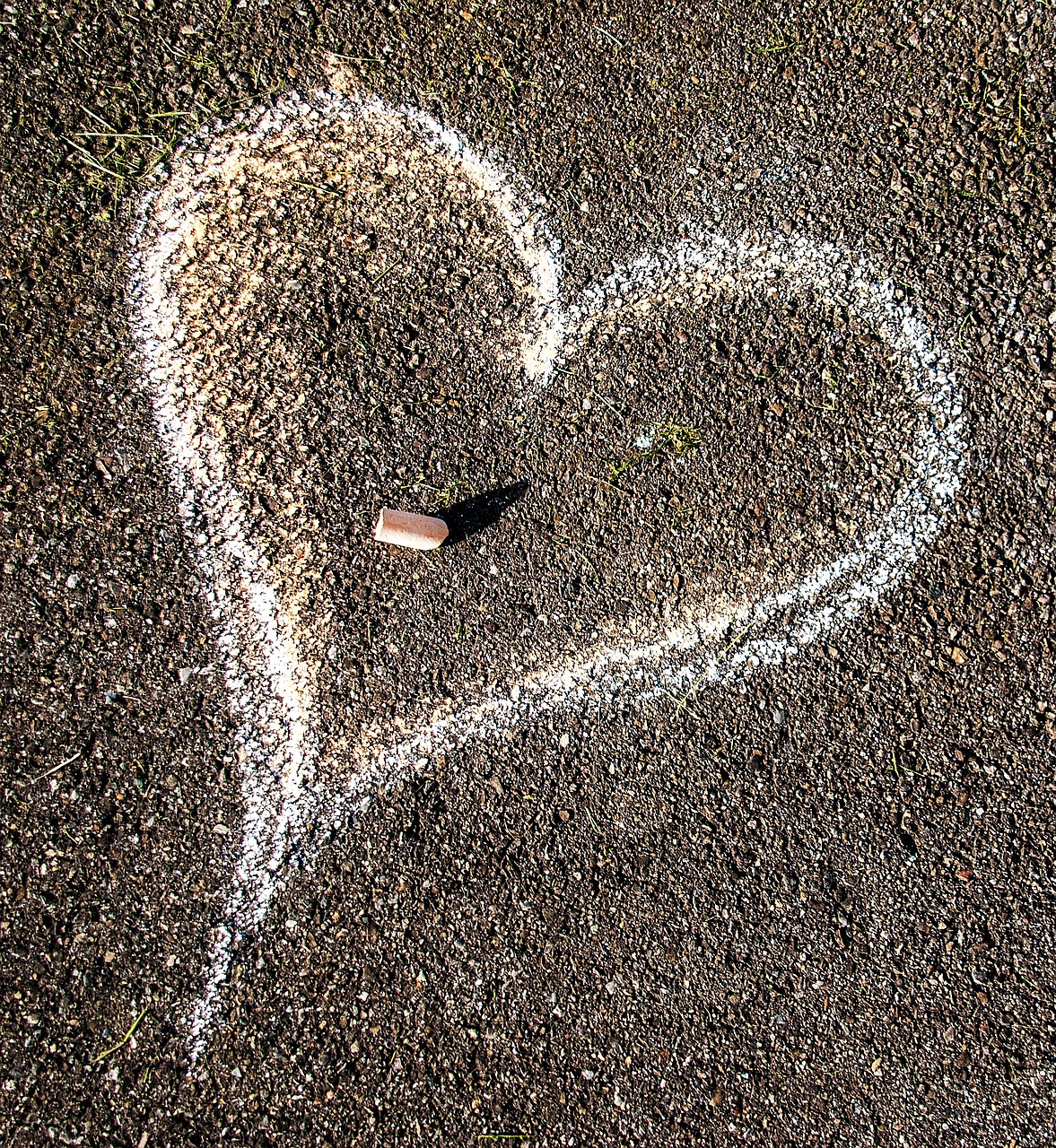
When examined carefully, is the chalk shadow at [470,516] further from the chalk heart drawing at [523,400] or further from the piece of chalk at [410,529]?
the chalk heart drawing at [523,400]

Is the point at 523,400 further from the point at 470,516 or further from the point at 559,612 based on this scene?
the point at 559,612

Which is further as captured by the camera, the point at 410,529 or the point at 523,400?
the point at 523,400

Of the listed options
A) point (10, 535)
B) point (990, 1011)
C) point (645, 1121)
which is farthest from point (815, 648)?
point (10, 535)

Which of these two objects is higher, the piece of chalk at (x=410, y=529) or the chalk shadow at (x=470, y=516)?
the piece of chalk at (x=410, y=529)

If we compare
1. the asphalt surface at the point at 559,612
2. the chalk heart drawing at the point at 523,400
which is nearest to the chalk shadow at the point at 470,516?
the asphalt surface at the point at 559,612

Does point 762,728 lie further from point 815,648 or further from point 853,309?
point 853,309

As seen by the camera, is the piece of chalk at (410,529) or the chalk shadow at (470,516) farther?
the chalk shadow at (470,516)

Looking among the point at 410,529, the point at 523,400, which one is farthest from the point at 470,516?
the point at 523,400
